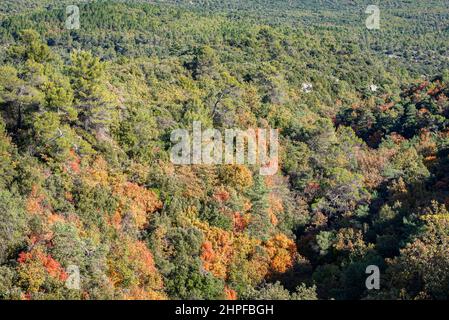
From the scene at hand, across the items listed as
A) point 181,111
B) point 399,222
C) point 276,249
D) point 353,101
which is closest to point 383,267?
point 399,222

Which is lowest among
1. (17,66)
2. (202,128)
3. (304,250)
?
(304,250)

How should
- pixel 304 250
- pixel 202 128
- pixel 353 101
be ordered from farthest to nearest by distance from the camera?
1. pixel 353 101
2. pixel 202 128
3. pixel 304 250

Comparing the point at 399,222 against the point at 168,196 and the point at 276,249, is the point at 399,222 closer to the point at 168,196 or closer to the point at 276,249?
the point at 276,249

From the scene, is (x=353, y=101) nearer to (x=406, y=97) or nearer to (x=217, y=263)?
(x=406, y=97)

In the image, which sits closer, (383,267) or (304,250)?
(383,267)

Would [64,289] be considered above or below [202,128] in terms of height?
below
